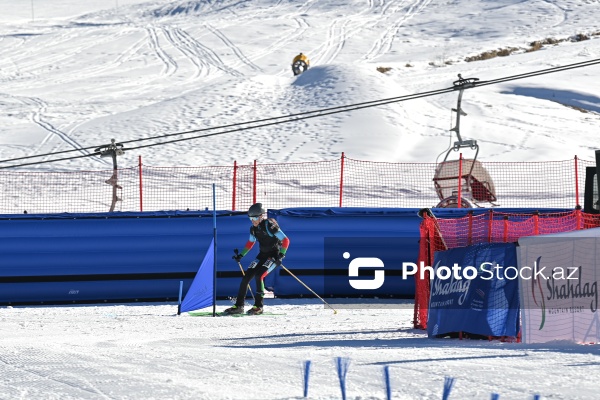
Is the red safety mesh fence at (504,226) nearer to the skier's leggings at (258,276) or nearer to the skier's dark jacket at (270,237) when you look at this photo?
the skier's dark jacket at (270,237)

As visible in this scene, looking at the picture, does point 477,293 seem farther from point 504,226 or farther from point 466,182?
point 466,182

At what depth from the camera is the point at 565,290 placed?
10695 millimetres

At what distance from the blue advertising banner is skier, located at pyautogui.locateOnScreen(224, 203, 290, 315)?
3.86 meters

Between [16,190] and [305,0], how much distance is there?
56.0 meters

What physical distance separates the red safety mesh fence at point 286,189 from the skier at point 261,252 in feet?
36.0

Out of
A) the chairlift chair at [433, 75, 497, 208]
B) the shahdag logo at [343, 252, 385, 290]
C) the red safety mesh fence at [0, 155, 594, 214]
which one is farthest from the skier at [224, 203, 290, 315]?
the red safety mesh fence at [0, 155, 594, 214]

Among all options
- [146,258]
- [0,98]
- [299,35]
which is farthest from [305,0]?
[146,258]

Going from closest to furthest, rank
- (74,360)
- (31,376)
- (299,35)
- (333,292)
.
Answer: (31,376) < (74,360) < (333,292) < (299,35)

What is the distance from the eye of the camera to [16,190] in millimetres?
30172

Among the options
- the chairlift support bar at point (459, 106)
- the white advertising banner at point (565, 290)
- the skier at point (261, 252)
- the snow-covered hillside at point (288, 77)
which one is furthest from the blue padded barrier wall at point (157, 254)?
the snow-covered hillside at point (288, 77)

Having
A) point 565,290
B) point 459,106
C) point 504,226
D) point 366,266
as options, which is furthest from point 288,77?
point 565,290

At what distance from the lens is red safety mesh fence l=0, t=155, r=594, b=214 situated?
28734 millimetres

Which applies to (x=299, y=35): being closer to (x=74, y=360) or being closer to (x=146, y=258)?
(x=146, y=258)

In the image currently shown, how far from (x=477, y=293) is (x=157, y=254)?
26.6ft
